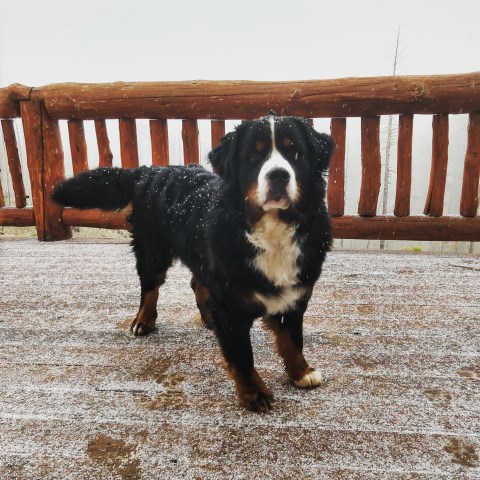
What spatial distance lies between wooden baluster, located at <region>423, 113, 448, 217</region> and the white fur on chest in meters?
2.53

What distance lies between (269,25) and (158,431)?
11935cm

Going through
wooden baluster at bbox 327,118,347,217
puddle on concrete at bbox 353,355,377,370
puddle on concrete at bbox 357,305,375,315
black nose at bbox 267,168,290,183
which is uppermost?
black nose at bbox 267,168,290,183

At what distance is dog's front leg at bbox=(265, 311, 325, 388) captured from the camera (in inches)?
67.8

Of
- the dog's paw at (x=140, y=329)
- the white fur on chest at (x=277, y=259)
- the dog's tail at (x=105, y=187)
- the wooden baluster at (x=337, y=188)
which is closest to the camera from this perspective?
the white fur on chest at (x=277, y=259)

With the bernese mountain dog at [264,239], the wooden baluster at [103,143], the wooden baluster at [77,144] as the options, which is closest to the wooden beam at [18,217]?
the wooden baluster at [77,144]

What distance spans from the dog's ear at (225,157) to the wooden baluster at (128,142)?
2526 mm

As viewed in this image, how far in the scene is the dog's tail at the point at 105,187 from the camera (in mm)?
2430

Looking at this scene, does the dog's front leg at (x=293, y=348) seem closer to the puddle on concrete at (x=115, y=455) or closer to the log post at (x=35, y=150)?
the puddle on concrete at (x=115, y=455)

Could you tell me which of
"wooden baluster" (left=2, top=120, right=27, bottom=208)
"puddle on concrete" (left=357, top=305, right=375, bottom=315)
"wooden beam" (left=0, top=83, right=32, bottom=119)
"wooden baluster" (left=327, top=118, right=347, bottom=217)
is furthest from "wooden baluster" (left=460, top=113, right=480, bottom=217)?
"wooden baluster" (left=2, top=120, right=27, bottom=208)

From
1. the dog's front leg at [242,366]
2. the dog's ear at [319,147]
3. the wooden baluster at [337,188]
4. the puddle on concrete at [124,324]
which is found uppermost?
the dog's ear at [319,147]

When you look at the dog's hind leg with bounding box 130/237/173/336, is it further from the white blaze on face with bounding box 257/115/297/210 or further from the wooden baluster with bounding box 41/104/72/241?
the wooden baluster with bounding box 41/104/72/241

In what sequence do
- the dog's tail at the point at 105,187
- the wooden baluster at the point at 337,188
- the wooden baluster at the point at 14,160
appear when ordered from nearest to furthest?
the dog's tail at the point at 105,187 < the wooden baluster at the point at 337,188 < the wooden baluster at the point at 14,160

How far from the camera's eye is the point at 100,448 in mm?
1347

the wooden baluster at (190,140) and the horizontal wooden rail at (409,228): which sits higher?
the wooden baluster at (190,140)
